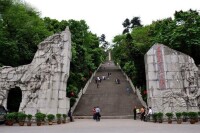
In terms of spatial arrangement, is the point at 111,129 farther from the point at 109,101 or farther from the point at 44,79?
the point at 109,101

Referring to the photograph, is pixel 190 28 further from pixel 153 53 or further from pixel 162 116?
pixel 162 116

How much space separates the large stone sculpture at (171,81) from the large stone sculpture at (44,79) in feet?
23.8

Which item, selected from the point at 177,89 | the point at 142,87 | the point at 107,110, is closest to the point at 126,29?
the point at 142,87

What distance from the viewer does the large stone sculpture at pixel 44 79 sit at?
22.4 m

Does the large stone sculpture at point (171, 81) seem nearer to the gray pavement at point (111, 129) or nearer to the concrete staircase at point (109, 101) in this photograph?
the gray pavement at point (111, 129)

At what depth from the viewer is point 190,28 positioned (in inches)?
1036

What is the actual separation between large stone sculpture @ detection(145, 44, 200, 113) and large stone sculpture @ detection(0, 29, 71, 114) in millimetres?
7261

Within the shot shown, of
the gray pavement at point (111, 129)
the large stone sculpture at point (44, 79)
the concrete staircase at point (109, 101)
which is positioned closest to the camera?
the gray pavement at point (111, 129)

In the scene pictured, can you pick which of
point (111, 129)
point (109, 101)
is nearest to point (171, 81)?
point (111, 129)

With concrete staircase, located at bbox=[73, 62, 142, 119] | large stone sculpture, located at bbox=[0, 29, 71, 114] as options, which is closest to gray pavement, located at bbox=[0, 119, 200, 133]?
large stone sculpture, located at bbox=[0, 29, 71, 114]

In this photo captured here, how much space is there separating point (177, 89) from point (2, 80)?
14.8 meters

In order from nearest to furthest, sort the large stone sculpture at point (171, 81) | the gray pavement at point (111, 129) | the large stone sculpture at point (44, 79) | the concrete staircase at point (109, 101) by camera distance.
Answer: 1. the gray pavement at point (111, 129)
2. the large stone sculpture at point (171, 81)
3. the large stone sculpture at point (44, 79)
4. the concrete staircase at point (109, 101)

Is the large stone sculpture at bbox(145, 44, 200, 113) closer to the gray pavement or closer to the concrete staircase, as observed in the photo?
the gray pavement

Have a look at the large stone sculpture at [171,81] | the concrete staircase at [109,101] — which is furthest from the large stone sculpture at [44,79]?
the large stone sculpture at [171,81]
